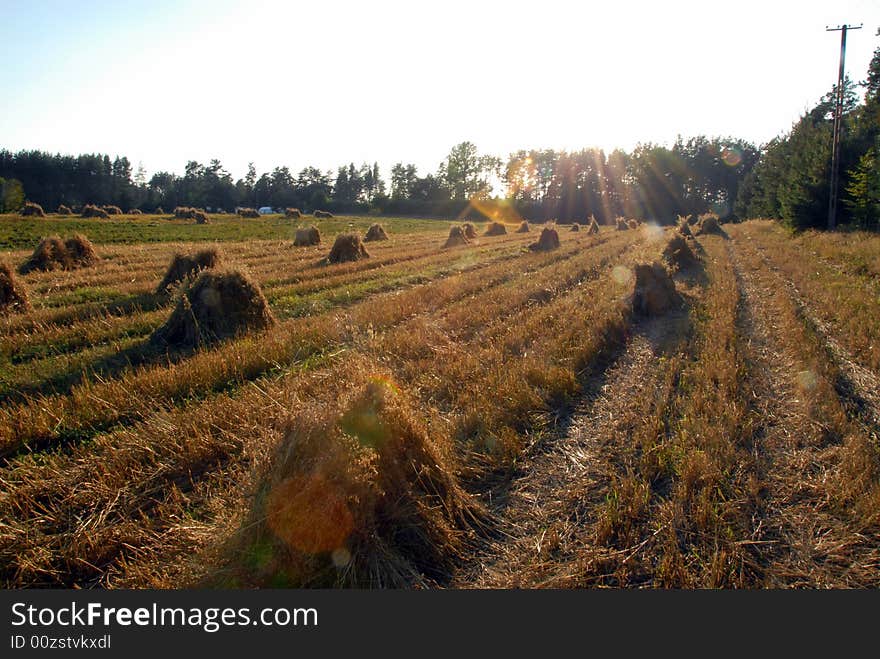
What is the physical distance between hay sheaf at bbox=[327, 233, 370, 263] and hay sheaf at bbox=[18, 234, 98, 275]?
9283 mm

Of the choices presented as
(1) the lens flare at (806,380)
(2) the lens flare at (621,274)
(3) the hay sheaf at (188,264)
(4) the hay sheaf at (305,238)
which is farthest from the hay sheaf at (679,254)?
(4) the hay sheaf at (305,238)

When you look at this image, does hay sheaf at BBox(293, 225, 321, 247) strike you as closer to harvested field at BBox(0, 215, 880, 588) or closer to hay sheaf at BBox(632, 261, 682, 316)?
harvested field at BBox(0, 215, 880, 588)

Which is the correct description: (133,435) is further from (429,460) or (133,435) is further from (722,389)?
(722,389)

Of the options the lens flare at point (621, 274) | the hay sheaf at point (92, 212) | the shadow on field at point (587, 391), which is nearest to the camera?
the shadow on field at point (587, 391)

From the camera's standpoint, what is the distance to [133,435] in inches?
183

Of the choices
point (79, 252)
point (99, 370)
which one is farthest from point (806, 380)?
point (79, 252)

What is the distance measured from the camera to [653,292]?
10.4 meters

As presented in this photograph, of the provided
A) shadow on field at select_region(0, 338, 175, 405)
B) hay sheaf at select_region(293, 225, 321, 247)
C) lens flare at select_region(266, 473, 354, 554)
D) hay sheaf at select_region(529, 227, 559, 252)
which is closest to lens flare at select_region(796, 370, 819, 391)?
lens flare at select_region(266, 473, 354, 554)

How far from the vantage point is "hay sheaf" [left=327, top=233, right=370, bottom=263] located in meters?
19.0

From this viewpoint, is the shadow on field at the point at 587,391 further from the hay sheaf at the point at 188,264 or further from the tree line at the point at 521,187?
the tree line at the point at 521,187

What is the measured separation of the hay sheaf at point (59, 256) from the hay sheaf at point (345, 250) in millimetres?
9283

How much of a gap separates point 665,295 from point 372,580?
32.6ft

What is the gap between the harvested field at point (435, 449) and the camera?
10.4 feet

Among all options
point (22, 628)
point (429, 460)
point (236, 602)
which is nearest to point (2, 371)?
point (22, 628)
